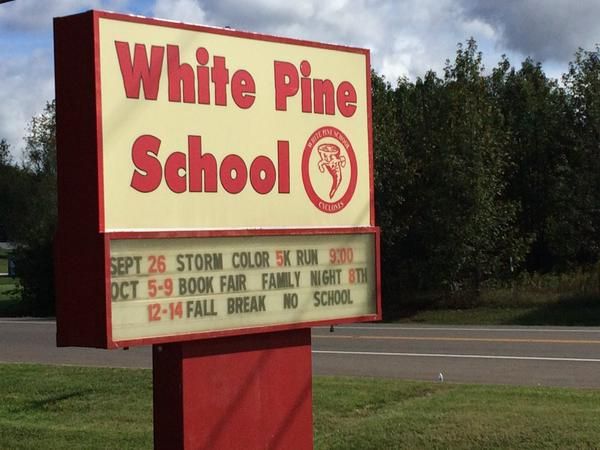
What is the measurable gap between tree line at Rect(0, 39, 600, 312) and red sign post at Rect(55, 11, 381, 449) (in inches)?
834

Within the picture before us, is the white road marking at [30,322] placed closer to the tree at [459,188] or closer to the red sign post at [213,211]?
the tree at [459,188]

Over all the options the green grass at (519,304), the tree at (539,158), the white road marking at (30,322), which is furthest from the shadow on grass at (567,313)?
the white road marking at (30,322)

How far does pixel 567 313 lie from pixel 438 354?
32.6 ft

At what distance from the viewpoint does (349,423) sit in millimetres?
10656

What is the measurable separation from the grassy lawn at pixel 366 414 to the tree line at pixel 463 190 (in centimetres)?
1641

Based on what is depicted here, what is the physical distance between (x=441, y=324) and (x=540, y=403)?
53.0 feet

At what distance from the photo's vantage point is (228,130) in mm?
7590

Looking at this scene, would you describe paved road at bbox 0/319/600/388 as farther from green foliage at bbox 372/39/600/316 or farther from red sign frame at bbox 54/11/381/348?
red sign frame at bbox 54/11/381/348

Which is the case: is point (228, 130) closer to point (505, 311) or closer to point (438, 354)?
point (438, 354)

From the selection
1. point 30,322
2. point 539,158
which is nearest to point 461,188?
point 539,158

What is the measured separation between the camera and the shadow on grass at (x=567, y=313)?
2680 centimetres

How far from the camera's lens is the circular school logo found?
8.12m

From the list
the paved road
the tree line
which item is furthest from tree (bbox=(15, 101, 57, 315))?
the paved road

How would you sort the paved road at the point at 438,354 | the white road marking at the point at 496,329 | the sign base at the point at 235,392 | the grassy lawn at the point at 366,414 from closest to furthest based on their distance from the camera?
1. the sign base at the point at 235,392
2. the grassy lawn at the point at 366,414
3. the paved road at the point at 438,354
4. the white road marking at the point at 496,329
